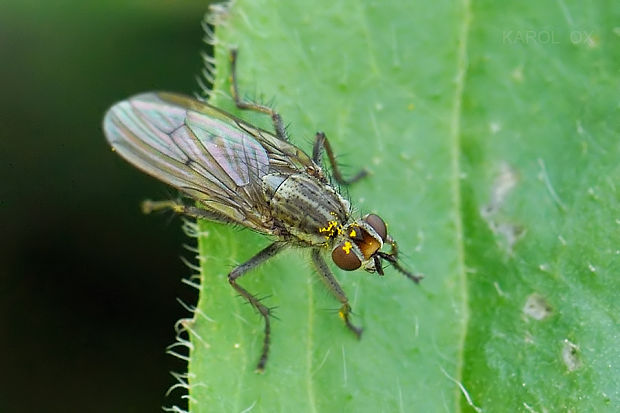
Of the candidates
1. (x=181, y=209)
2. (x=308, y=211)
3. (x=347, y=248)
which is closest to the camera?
(x=347, y=248)

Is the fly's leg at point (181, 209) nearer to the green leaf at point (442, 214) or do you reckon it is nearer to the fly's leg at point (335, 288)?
the green leaf at point (442, 214)

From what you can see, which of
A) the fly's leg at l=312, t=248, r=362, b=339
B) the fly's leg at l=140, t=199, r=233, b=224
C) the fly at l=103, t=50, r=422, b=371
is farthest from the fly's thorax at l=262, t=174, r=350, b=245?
the fly's leg at l=140, t=199, r=233, b=224

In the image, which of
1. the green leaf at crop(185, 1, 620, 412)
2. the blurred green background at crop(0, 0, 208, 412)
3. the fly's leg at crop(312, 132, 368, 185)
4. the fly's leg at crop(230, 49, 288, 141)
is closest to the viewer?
the green leaf at crop(185, 1, 620, 412)

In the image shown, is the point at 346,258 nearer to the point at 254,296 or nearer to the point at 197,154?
the point at 254,296

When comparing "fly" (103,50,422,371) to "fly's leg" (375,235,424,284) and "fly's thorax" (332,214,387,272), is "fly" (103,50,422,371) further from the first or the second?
"fly's leg" (375,235,424,284)

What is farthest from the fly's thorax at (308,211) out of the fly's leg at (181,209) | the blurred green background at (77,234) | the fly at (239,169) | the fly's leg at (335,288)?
the blurred green background at (77,234)

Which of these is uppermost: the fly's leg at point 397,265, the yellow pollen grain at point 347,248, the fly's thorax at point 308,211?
the fly's thorax at point 308,211

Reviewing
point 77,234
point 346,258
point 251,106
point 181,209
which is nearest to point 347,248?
point 346,258
